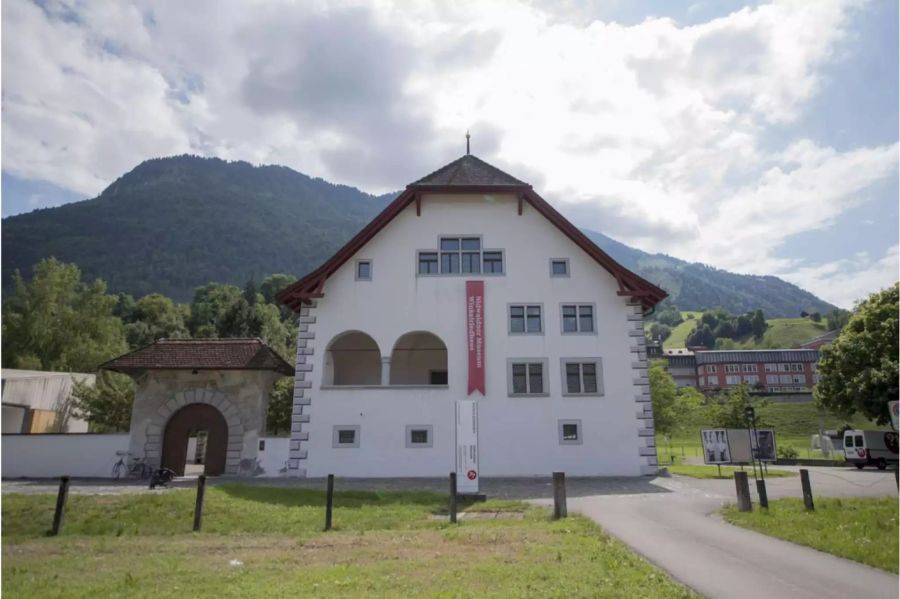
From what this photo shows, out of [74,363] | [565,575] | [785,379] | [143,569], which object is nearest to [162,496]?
[143,569]

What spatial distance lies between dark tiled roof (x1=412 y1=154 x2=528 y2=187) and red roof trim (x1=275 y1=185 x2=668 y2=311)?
0.37 meters

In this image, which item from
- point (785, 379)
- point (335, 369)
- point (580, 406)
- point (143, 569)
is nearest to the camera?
point (143, 569)

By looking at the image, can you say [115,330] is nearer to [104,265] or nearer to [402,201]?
[402,201]

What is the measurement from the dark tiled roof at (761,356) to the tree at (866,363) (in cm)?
9588

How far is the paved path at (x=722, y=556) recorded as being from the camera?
773cm

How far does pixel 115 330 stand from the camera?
181 feet

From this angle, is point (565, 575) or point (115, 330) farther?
point (115, 330)

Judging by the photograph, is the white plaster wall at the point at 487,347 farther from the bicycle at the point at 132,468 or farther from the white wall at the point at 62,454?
the white wall at the point at 62,454

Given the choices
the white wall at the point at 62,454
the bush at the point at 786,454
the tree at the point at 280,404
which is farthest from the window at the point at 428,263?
the bush at the point at 786,454

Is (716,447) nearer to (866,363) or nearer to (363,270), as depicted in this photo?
(363,270)

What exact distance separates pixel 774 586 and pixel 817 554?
254 centimetres

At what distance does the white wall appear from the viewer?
82.3ft

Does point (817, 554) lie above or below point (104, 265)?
below

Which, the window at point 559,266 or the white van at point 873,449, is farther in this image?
the white van at point 873,449
